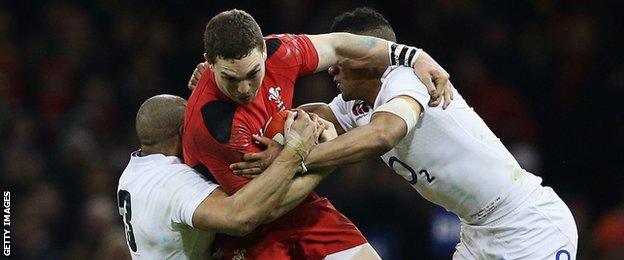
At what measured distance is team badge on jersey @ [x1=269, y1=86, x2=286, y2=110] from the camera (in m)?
5.00

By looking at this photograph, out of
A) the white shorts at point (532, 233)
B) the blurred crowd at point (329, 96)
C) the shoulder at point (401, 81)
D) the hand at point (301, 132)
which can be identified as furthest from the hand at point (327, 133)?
the blurred crowd at point (329, 96)

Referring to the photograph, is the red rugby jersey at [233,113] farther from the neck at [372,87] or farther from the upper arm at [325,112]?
the upper arm at [325,112]

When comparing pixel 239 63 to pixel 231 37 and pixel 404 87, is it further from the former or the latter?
pixel 404 87

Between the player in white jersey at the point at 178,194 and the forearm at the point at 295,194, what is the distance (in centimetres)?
5

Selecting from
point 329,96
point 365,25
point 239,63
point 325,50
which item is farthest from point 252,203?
point 329,96

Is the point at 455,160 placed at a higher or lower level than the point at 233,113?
lower

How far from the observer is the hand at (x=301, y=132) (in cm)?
488

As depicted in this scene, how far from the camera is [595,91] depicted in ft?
30.4

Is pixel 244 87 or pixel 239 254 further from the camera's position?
pixel 239 254

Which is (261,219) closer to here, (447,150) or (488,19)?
(447,150)

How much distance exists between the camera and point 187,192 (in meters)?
5.00

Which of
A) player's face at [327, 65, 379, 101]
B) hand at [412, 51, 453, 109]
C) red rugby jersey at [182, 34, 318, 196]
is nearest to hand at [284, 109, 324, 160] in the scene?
red rugby jersey at [182, 34, 318, 196]

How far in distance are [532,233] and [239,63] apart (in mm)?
1841

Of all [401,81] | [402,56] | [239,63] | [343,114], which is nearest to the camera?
[239,63]
